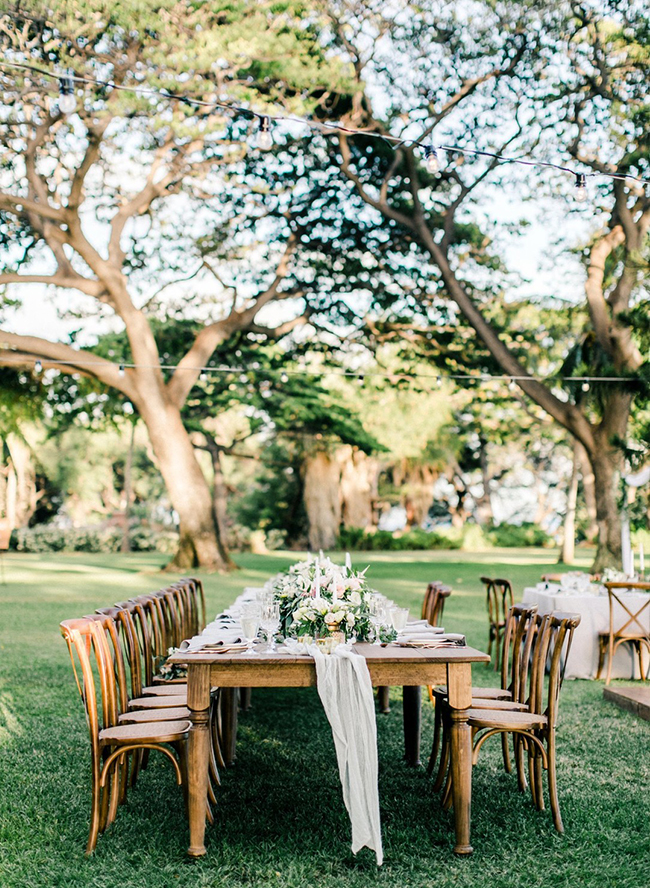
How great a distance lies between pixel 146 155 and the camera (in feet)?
59.3

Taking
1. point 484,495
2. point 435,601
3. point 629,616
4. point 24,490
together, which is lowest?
point 629,616

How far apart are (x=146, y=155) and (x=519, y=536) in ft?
83.6

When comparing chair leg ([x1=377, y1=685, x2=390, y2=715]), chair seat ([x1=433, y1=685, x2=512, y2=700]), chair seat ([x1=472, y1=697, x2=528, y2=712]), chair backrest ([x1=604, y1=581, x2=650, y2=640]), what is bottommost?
chair leg ([x1=377, y1=685, x2=390, y2=715])

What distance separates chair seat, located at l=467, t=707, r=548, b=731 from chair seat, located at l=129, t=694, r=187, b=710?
5.35ft

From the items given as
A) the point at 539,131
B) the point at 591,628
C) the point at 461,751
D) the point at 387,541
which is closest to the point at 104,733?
the point at 461,751

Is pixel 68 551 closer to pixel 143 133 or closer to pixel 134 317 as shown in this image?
pixel 134 317

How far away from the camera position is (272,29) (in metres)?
14.3

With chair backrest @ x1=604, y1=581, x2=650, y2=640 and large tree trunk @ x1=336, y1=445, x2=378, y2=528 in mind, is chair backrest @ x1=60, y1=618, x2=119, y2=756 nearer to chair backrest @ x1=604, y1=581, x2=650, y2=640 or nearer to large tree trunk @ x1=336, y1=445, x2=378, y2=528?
chair backrest @ x1=604, y1=581, x2=650, y2=640

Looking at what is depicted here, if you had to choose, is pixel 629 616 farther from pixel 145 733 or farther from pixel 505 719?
pixel 145 733

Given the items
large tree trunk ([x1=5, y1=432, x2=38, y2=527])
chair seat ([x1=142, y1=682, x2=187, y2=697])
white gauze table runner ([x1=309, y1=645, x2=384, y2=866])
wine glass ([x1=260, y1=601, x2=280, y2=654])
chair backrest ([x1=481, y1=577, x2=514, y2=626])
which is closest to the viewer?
white gauze table runner ([x1=309, y1=645, x2=384, y2=866])

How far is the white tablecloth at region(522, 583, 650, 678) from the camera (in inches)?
339

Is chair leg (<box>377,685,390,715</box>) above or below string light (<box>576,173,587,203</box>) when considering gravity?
below

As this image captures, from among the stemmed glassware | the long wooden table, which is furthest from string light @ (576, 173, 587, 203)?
the long wooden table

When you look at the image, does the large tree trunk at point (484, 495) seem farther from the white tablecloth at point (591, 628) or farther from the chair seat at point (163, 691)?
the chair seat at point (163, 691)
